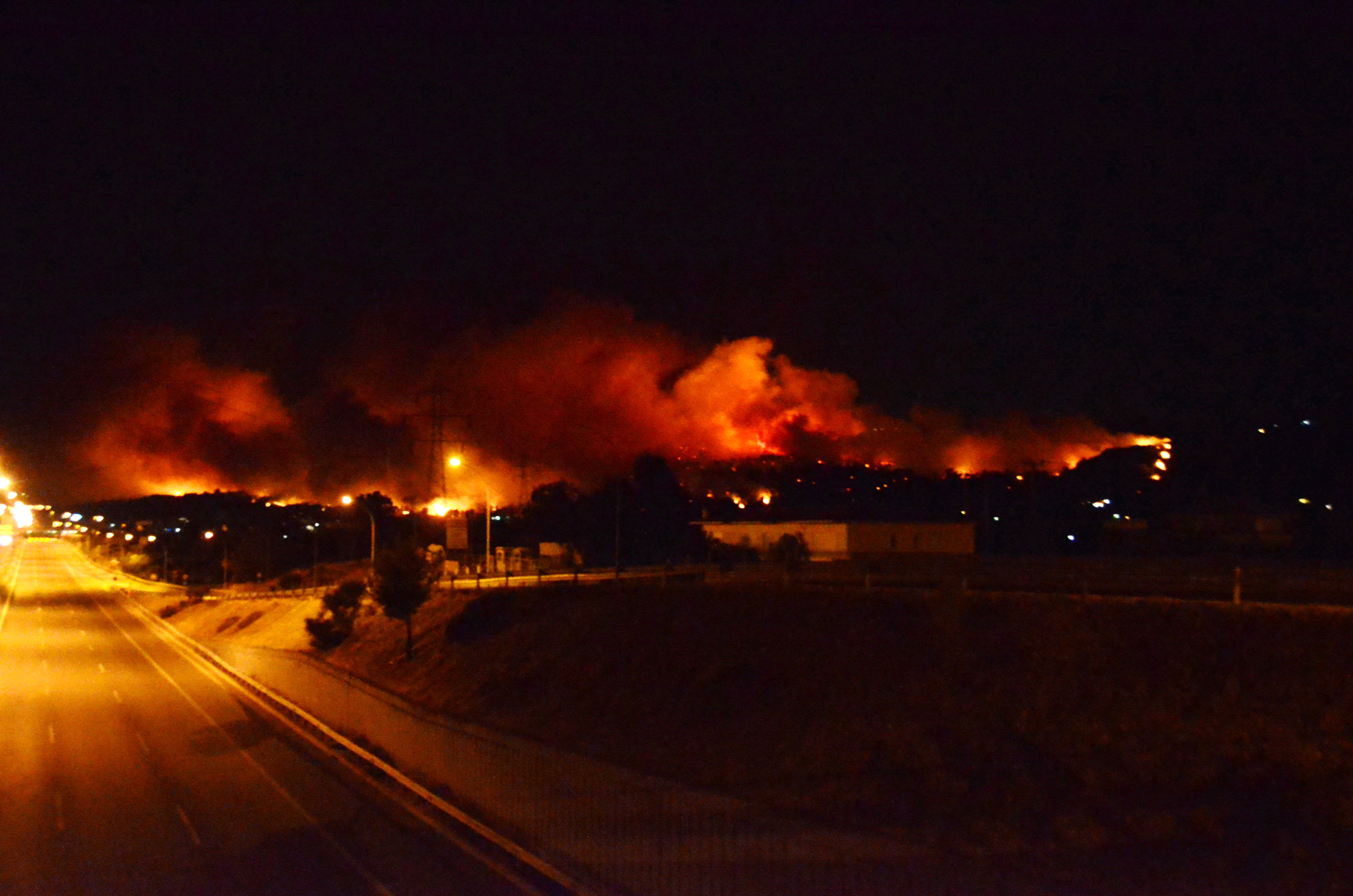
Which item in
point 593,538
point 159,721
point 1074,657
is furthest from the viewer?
point 593,538

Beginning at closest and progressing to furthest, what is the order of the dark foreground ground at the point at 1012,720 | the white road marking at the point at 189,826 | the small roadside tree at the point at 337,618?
the dark foreground ground at the point at 1012,720
the white road marking at the point at 189,826
the small roadside tree at the point at 337,618

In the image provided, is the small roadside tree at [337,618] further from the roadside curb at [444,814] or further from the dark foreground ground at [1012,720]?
the dark foreground ground at [1012,720]

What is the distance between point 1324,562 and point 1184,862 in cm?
2292

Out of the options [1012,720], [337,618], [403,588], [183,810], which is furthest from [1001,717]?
[337,618]

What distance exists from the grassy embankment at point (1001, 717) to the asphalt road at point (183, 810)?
4.01m

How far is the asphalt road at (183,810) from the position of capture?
13.3 m

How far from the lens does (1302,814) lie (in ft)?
33.7

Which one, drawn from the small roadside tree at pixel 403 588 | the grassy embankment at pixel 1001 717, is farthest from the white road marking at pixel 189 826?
the small roadside tree at pixel 403 588

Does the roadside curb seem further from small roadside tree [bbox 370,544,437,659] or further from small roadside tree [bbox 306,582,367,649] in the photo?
small roadside tree [bbox 306,582,367,649]

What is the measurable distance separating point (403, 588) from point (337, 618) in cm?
708

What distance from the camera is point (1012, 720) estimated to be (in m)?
14.8

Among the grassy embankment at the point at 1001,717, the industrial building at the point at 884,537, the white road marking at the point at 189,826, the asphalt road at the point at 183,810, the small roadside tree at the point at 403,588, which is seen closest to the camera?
the grassy embankment at the point at 1001,717

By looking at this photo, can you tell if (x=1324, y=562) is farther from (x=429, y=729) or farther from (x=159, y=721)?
(x=159, y=721)

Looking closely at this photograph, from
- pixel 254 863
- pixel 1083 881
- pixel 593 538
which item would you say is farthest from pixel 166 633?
pixel 1083 881
